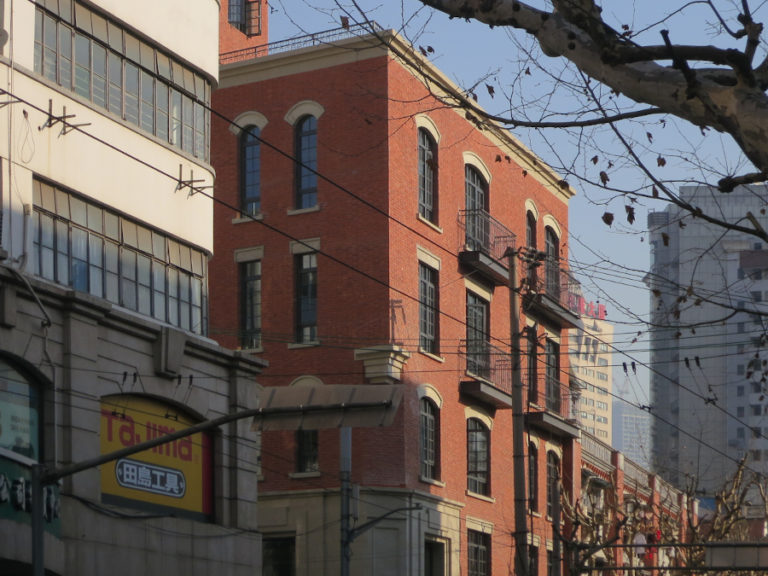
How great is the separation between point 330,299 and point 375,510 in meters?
5.40

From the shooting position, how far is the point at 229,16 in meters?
46.6

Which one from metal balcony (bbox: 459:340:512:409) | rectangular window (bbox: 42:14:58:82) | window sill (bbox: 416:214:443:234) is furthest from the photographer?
metal balcony (bbox: 459:340:512:409)

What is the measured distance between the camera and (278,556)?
3681 centimetres

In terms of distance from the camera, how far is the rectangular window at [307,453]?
36.8m

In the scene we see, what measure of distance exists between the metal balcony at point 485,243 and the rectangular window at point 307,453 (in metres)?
6.83

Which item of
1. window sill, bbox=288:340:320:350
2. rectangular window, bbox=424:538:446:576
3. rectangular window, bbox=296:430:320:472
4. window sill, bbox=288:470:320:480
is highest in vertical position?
window sill, bbox=288:340:320:350

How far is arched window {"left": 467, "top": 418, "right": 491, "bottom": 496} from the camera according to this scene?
40906 millimetres

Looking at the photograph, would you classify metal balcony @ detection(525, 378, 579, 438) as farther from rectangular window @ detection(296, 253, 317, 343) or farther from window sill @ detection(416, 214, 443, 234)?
rectangular window @ detection(296, 253, 317, 343)

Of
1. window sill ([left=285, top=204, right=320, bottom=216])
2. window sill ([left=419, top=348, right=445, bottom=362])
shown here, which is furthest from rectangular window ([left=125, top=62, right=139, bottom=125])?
window sill ([left=419, top=348, right=445, bottom=362])

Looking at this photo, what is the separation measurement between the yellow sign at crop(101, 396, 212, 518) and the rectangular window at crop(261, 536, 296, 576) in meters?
8.52

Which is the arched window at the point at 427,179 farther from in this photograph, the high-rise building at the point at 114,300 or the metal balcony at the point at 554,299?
the high-rise building at the point at 114,300

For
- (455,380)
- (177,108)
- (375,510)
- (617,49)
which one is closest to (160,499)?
(177,108)

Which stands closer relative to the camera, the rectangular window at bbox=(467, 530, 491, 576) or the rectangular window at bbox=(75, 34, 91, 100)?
the rectangular window at bbox=(75, 34, 91, 100)

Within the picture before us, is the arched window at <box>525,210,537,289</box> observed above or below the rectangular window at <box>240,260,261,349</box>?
above
